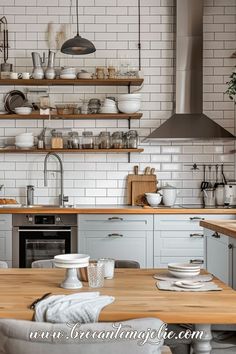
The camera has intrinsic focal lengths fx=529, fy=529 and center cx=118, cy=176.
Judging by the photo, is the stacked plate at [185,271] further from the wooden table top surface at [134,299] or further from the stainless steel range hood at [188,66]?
the stainless steel range hood at [188,66]

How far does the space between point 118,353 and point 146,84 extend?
4905 millimetres

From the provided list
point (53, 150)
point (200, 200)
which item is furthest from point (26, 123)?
point (200, 200)

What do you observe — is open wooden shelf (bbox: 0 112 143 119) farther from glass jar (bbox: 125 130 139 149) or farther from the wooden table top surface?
the wooden table top surface

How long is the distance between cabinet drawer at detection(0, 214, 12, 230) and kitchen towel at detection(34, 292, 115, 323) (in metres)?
3.37

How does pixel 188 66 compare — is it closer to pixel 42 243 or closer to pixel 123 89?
pixel 123 89

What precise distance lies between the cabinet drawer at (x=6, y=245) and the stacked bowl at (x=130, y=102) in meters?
1.82

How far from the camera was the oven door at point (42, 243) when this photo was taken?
5289 mm

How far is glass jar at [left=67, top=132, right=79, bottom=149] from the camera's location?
5.86 m

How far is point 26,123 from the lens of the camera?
19.9ft

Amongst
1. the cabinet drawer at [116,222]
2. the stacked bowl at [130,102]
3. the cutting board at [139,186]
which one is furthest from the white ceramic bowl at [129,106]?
the cabinet drawer at [116,222]

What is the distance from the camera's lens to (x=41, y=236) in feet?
17.4

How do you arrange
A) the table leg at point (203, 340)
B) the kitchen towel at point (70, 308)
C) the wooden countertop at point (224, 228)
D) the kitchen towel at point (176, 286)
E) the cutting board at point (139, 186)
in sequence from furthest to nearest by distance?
the cutting board at point (139, 186) < the wooden countertop at point (224, 228) < the kitchen towel at point (176, 286) < the table leg at point (203, 340) < the kitchen towel at point (70, 308)

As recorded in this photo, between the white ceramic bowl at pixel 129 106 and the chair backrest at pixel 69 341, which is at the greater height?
the white ceramic bowl at pixel 129 106

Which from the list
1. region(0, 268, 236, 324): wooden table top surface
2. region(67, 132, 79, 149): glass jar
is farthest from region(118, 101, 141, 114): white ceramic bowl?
region(0, 268, 236, 324): wooden table top surface
